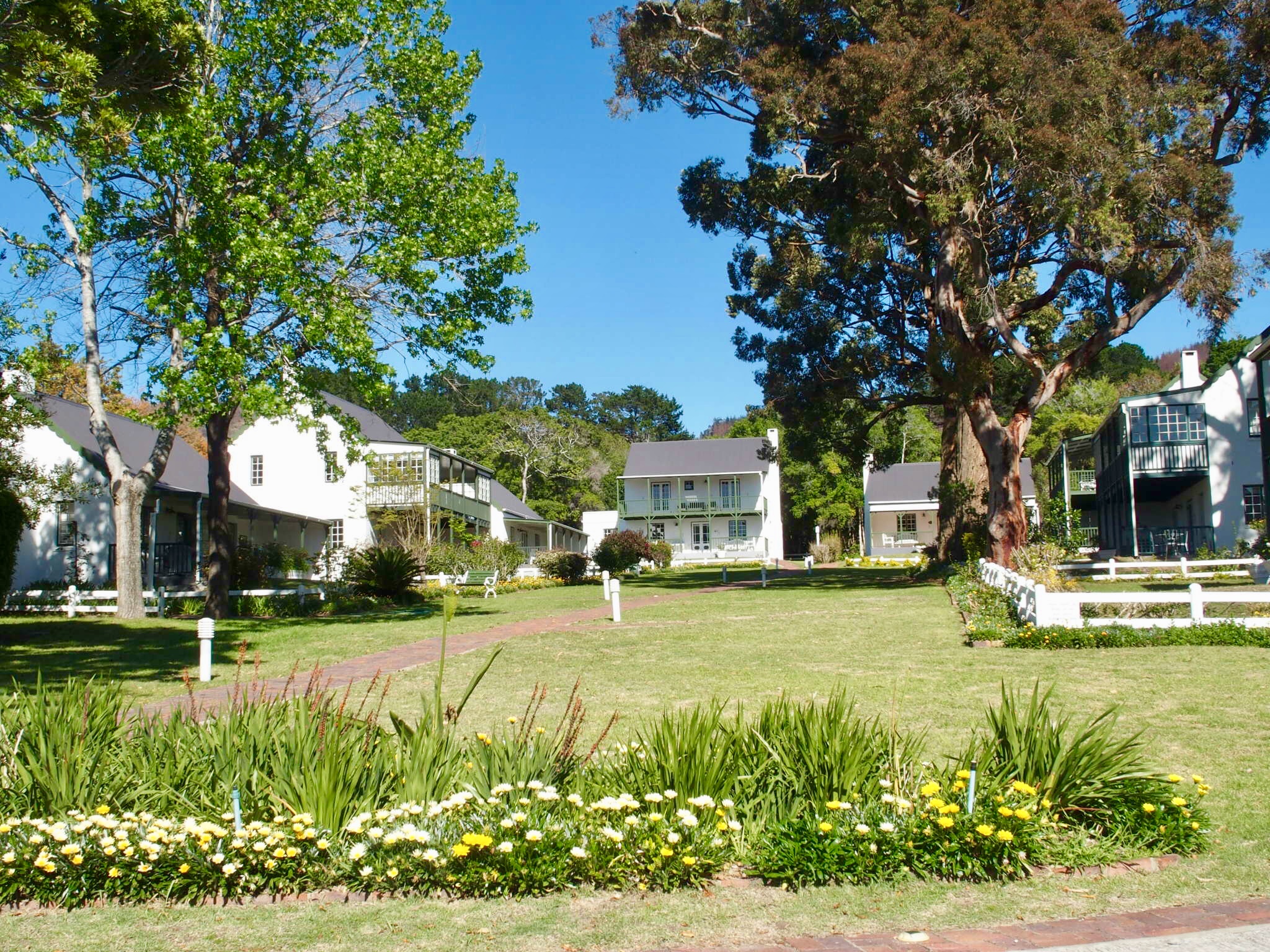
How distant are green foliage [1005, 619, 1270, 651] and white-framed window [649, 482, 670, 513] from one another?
4854 cm

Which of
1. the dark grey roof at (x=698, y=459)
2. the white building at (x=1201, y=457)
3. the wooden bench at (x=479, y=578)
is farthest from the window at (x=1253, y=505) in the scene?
the dark grey roof at (x=698, y=459)

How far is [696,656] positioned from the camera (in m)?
13.5

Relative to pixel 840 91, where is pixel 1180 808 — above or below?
below

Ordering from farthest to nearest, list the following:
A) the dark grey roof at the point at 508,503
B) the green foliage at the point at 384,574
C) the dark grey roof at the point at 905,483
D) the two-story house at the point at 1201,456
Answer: the dark grey roof at the point at 905,483 < the dark grey roof at the point at 508,503 < the two-story house at the point at 1201,456 < the green foliage at the point at 384,574

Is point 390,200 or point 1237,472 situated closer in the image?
point 390,200

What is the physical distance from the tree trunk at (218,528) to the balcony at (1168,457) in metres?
30.4

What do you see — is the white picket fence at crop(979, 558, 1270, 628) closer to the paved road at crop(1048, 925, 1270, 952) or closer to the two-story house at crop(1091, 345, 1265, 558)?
the paved road at crop(1048, 925, 1270, 952)

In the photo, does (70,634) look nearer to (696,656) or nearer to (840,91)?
(696,656)

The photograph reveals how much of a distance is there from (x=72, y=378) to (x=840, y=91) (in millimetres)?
28348

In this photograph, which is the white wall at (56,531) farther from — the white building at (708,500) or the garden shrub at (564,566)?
the white building at (708,500)

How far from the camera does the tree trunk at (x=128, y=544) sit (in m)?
21.7

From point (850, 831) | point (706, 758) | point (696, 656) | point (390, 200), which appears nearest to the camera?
point (850, 831)

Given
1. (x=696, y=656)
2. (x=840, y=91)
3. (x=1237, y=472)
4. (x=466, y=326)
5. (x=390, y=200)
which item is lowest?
(x=696, y=656)

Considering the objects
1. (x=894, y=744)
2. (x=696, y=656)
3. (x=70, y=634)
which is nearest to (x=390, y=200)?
(x=70, y=634)
